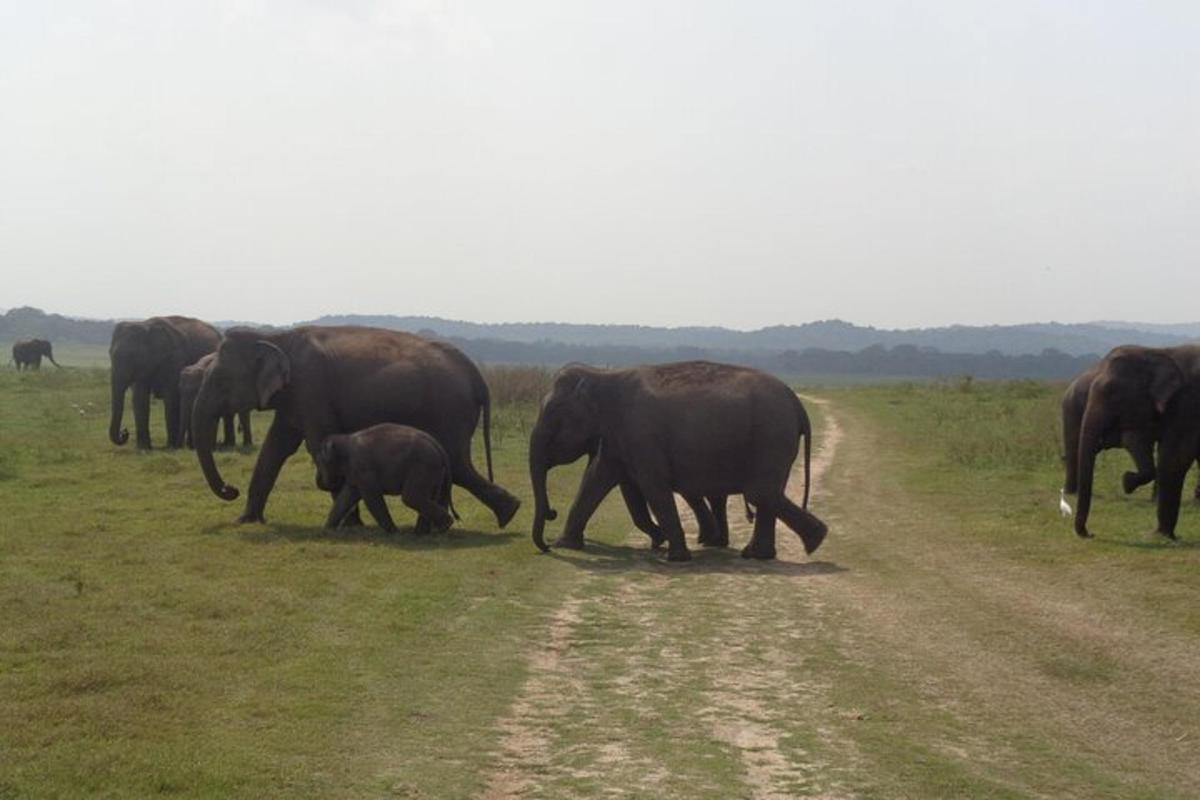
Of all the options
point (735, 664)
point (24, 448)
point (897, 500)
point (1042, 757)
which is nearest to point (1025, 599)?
point (735, 664)

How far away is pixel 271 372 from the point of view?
19453mm

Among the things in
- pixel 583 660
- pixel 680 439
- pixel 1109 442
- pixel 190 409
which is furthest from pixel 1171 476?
pixel 190 409

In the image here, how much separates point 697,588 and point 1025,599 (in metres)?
3.17

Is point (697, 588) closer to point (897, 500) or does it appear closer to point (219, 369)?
point (219, 369)

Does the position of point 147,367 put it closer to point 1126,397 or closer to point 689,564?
point 689,564

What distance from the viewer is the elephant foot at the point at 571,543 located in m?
18.3

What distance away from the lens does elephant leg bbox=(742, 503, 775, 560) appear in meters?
17.7

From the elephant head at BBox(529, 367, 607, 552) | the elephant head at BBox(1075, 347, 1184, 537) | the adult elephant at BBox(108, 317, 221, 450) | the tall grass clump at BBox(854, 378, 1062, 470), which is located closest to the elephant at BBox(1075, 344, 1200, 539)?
the elephant head at BBox(1075, 347, 1184, 537)

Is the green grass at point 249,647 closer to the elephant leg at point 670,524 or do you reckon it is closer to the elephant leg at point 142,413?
the elephant leg at point 670,524

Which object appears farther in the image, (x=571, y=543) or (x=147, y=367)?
(x=147, y=367)

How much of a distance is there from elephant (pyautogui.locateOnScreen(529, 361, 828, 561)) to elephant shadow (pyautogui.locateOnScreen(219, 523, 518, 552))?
984 millimetres

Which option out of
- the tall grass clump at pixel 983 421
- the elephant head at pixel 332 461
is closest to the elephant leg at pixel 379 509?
the elephant head at pixel 332 461

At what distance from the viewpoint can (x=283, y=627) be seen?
40.5 feet

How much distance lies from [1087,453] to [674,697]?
34.6 feet
